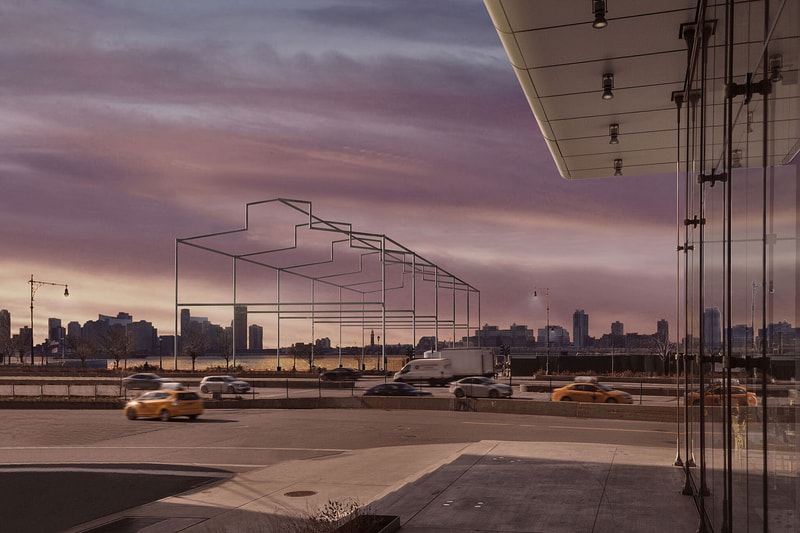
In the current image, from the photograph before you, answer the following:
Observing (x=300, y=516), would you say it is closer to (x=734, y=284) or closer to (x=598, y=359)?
(x=734, y=284)

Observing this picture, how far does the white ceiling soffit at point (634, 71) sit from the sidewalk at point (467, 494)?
5.53m

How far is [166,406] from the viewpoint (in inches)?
1240

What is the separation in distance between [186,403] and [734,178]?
2856 centimetres

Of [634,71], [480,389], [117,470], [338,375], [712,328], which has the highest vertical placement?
[634,71]

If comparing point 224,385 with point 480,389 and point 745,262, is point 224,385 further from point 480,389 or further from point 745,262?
point 745,262

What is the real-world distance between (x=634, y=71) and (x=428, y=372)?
4626cm

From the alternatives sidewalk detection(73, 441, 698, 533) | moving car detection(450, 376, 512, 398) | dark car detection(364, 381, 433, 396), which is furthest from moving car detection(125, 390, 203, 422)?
sidewalk detection(73, 441, 698, 533)

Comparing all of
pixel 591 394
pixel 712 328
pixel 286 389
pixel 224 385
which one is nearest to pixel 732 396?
pixel 712 328

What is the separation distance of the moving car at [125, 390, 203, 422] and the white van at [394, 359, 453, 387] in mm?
25244

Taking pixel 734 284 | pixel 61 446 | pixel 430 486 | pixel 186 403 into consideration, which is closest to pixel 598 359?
pixel 186 403

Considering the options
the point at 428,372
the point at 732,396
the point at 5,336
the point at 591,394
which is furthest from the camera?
the point at 5,336

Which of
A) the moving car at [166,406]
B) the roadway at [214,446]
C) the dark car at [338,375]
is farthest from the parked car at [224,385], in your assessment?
the moving car at [166,406]

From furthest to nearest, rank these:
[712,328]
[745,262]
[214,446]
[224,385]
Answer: [224,385], [214,446], [712,328], [745,262]

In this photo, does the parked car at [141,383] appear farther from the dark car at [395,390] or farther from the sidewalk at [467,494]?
the sidewalk at [467,494]
